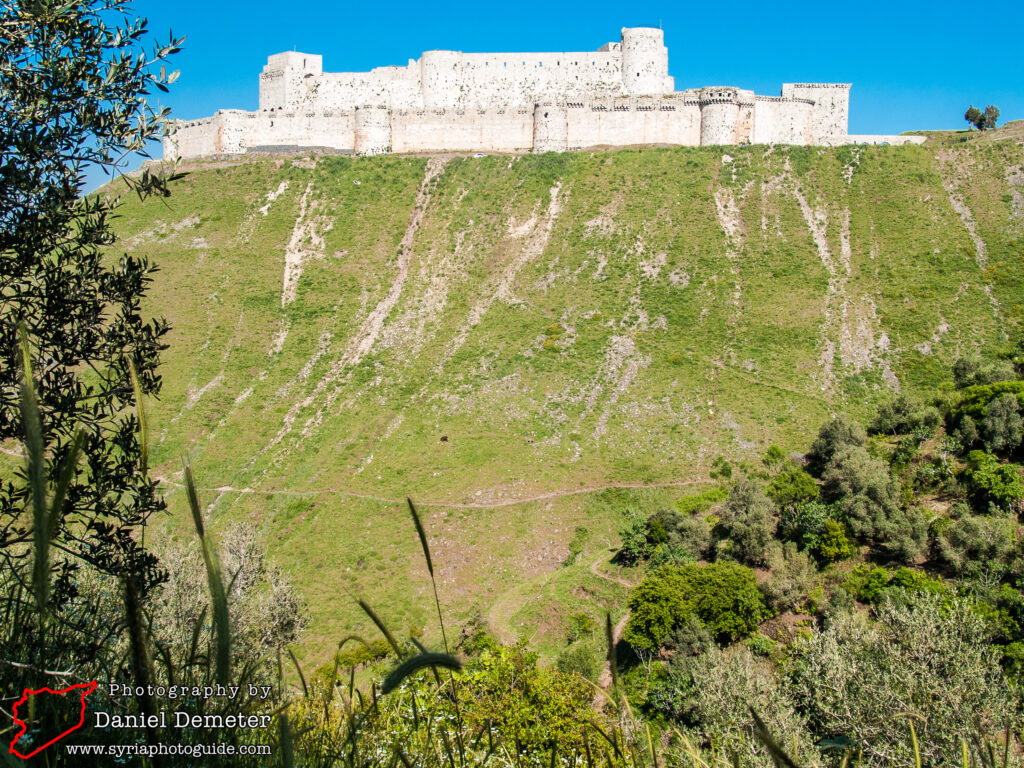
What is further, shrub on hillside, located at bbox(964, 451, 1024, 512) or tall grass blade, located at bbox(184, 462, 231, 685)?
shrub on hillside, located at bbox(964, 451, 1024, 512)

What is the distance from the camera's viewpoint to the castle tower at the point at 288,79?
214 ft

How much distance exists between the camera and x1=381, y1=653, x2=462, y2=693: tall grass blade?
2.69 m

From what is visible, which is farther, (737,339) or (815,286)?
(815,286)

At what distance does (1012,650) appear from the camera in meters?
16.5

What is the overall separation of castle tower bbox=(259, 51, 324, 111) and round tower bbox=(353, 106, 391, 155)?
7.14 metres

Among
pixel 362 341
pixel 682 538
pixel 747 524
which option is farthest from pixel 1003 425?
pixel 362 341

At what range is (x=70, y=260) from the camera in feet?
25.0

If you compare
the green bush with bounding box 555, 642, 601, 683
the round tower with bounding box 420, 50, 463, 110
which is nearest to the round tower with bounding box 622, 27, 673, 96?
the round tower with bounding box 420, 50, 463, 110

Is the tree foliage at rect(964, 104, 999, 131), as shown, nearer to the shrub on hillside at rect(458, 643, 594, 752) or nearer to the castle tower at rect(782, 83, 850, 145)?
the castle tower at rect(782, 83, 850, 145)

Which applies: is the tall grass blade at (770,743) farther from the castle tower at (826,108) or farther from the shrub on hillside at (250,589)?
the castle tower at (826,108)

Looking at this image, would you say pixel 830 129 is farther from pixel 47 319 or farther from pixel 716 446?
pixel 47 319

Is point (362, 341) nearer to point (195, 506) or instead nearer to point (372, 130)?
point (372, 130)

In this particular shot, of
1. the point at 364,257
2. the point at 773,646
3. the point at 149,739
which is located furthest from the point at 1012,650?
the point at 364,257

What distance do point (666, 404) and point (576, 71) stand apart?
38509mm
